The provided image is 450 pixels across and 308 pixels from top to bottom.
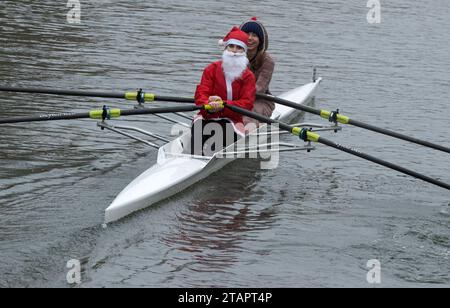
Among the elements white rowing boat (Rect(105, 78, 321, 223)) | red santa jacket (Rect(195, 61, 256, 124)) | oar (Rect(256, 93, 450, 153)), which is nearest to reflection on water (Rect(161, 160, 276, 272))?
white rowing boat (Rect(105, 78, 321, 223))

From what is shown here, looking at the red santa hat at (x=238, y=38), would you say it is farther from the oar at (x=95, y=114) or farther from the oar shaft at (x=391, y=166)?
the oar shaft at (x=391, y=166)

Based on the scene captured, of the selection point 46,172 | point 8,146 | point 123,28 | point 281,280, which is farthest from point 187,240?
point 123,28

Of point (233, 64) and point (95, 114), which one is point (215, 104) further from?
point (95, 114)

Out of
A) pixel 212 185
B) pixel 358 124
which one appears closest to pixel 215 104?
pixel 212 185

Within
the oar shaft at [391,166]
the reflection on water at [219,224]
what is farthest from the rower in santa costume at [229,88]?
the oar shaft at [391,166]

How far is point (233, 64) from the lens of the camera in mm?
12766

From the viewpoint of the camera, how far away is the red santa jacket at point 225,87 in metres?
12.8

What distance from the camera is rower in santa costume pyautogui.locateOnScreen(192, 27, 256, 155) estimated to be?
1269cm

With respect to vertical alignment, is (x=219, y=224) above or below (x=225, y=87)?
below

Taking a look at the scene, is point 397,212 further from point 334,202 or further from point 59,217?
point 59,217

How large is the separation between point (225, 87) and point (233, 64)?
374 mm

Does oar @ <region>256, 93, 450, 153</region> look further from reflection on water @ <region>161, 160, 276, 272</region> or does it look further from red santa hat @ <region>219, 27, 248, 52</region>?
reflection on water @ <region>161, 160, 276, 272</region>
